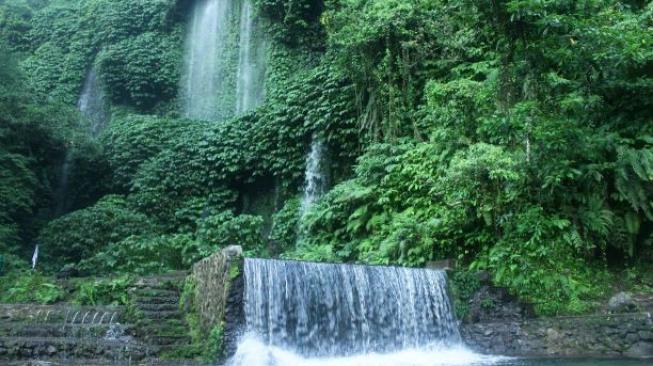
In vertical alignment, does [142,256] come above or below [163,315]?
above

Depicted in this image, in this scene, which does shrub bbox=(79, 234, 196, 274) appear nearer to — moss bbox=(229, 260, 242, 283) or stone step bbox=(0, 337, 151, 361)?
stone step bbox=(0, 337, 151, 361)

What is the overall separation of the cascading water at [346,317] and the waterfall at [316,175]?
7.24m

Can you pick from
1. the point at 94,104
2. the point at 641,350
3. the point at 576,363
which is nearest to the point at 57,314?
the point at 576,363

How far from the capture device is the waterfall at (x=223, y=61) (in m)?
22.6

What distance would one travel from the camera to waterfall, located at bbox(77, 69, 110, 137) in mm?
24375

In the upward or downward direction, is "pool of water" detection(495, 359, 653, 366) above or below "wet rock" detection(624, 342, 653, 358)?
below

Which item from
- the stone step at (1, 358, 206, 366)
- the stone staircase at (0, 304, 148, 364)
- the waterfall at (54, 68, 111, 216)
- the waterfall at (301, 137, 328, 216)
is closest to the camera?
the stone step at (1, 358, 206, 366)

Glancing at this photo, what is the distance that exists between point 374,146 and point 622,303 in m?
6.94

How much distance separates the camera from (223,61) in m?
24.2

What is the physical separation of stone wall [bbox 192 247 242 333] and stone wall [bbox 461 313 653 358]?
439cm

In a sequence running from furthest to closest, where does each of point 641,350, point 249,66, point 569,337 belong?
1. point 249,66
2. point 569,337
3. point 641,350

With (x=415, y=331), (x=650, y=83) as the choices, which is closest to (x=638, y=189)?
(x=650, y=83)

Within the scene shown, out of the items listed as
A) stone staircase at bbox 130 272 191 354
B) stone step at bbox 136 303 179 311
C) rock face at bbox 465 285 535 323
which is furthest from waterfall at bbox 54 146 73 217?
rock face at bbox 465 285 535 323

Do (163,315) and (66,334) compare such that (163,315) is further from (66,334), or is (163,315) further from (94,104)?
(94,104)
